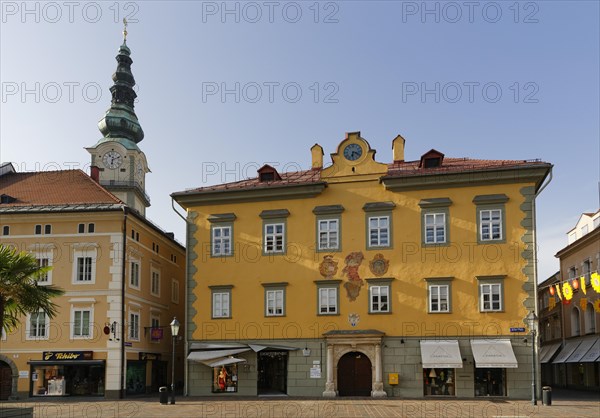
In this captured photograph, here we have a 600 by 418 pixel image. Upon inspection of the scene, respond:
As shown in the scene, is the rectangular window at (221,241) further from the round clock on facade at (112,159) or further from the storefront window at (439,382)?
the round clock on facade at (112,159)

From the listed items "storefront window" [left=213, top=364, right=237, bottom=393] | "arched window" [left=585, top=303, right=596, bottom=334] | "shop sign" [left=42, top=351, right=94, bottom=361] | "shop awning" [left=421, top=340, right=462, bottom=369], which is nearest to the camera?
"shop awning" [left=421, top=340, right=462, bottom=369]

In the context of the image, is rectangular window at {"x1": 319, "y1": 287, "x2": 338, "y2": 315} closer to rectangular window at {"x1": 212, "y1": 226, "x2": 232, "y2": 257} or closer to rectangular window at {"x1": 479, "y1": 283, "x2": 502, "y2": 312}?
rectangular window at {"x1": 212, "y1": 226, "x2": 232, "y2": 257}

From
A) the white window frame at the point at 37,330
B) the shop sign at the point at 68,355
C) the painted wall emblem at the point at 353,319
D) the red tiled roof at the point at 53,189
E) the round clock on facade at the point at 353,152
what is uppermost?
the round clock on facade at the point at 353,152

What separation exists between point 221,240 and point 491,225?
573 inches

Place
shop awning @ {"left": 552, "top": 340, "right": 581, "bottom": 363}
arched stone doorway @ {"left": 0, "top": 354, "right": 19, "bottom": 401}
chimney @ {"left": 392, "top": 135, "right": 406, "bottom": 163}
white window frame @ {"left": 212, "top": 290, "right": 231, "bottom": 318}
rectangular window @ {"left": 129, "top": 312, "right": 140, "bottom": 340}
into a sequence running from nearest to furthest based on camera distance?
arched stone doorway @ {"left": 0, "top": 354, "right": 19, "bottom": 401} < white window frame @ {"left": 212, "top": 290, "right": 231, "bottom": 318} < rectangular window @ {"left": 129, "top": 312, "right": 140, "bottom": 340} < chimney @ {"left": 392, "top": 135, "right": 406, "bottom": 163} < shop awning @ {"left": 552, "top": 340, "right": 581, "bottom": 363}

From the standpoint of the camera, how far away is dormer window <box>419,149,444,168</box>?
3744 cm

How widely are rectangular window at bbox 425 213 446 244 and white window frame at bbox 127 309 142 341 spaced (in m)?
16.9

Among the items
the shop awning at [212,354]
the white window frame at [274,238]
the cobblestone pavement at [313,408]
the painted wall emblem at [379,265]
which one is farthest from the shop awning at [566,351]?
the shop awning at [212,354]

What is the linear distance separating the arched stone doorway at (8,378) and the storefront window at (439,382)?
71.5 ft

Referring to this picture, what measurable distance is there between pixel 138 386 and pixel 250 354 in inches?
303

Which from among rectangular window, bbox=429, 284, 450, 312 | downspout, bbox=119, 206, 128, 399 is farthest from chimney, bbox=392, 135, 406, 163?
downspout, bbox=119, 206, 128, 399

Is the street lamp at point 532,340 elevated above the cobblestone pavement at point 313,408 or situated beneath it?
elevated above

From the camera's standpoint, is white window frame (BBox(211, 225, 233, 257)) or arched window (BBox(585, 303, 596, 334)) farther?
arched window (BBox(585, 303, 596, 334))

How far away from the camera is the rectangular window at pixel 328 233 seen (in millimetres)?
37125
